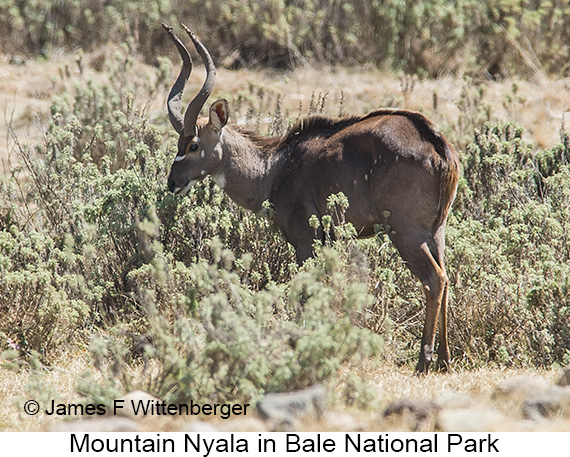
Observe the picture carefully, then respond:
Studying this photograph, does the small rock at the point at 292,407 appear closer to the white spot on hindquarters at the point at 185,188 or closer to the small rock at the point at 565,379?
the small rock at the point at 565,379

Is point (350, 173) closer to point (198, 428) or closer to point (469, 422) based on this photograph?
point (469, 422)

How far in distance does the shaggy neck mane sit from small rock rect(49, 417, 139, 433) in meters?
3.24

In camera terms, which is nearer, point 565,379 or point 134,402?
point 134,402

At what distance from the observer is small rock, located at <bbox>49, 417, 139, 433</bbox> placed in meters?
4.66

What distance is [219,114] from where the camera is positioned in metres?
7.45

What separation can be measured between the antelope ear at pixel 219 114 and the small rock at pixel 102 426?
3272mm

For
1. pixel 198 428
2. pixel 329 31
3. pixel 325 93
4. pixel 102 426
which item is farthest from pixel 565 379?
pixel 329 31

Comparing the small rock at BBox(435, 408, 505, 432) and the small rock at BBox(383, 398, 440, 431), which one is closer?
the small rock at BBox(435, 408, 505, 432)

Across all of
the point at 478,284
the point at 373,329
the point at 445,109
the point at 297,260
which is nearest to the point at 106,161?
the point at 297,260

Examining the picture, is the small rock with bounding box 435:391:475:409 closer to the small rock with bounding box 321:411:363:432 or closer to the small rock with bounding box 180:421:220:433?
the small rock with bounding box 321:411:363:432

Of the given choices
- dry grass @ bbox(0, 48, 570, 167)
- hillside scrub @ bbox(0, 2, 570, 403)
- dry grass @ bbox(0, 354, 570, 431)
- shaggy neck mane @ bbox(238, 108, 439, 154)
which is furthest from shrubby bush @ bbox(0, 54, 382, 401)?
dry grass @ bbox(0, 48, 570, 167)

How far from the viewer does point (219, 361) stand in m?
5.06

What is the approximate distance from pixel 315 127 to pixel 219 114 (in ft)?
2.75

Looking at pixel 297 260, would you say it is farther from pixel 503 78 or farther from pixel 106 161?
pixel 503 78
